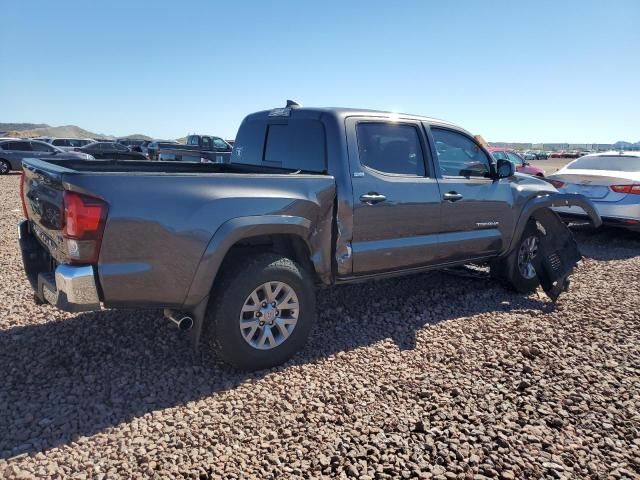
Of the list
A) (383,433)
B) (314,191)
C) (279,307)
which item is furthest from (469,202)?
(383,433)

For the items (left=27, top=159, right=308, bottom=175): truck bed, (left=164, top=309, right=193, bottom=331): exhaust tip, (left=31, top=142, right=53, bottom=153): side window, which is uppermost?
(left=31, top=142, right=53, bottom=153): side window

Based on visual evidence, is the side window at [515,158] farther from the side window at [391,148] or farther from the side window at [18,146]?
the side window at [18,146]

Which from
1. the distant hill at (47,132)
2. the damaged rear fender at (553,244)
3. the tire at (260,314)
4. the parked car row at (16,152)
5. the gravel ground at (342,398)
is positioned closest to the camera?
the gravel ground at (342,398)

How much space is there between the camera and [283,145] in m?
4.45

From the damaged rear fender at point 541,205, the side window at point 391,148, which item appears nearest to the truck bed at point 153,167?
the side window at point 391,148

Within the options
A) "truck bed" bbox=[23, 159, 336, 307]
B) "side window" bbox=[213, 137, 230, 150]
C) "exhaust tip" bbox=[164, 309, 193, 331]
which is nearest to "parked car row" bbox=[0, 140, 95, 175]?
"side window" bbox=[213, 137, 230, 150]

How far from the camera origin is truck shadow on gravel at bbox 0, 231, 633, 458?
290cm

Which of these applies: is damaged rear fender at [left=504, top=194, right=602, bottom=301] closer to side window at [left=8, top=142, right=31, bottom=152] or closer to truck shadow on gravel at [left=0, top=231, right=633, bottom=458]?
truck shadow on gravel at [left=0, top=231, right=633, bottom=458]

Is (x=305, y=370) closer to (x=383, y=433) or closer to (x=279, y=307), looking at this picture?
(x=279, y=307)

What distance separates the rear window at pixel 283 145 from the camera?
4.07 metres

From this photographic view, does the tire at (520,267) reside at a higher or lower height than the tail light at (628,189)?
lower

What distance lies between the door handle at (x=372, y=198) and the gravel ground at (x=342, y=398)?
47.5 inches

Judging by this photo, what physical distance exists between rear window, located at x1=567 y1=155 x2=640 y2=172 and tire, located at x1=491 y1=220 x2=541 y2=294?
446 cm

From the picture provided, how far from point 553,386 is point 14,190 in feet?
52.2
